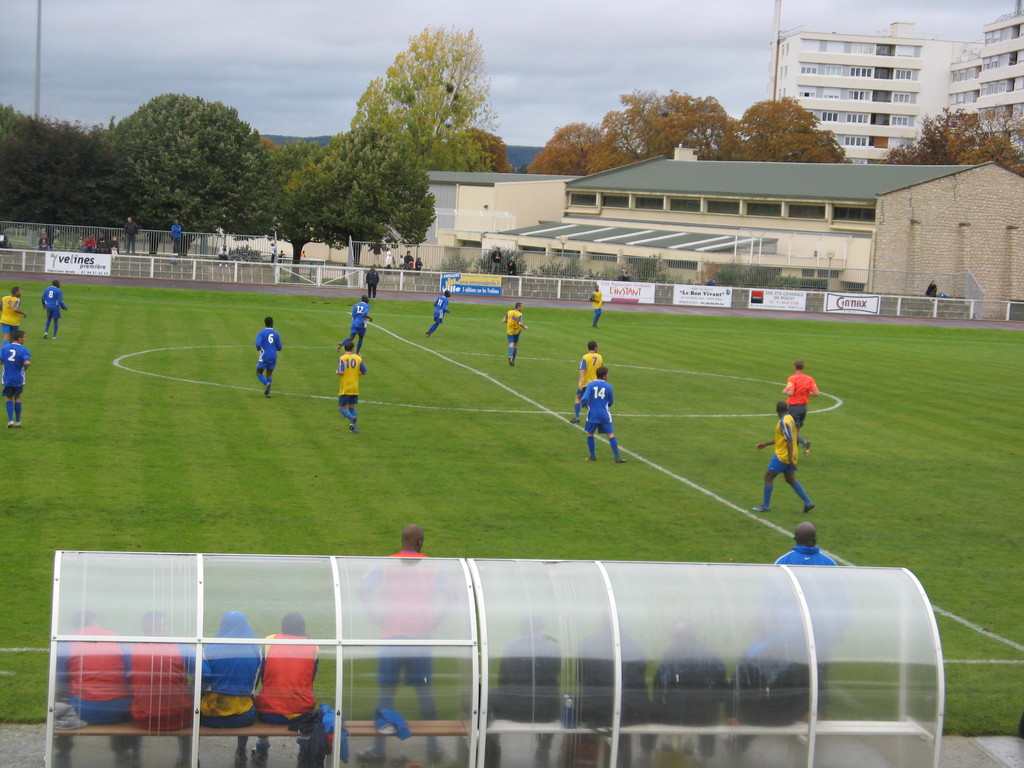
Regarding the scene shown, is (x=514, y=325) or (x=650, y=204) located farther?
(x=650, y=204)

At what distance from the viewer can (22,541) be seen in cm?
1341

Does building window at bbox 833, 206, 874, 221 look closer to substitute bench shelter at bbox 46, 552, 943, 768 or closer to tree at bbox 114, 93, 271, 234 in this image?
tree at bbox 114, 93, 271, 234

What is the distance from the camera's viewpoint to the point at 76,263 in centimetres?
5216

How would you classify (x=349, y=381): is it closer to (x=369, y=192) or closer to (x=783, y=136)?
(x=369, y=192)

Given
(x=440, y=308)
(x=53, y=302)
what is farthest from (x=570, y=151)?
(x=53, y=302)

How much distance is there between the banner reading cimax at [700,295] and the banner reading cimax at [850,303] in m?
5.42

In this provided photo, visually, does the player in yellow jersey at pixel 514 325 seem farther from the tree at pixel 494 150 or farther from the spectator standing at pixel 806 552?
the tree at pixel 494 150

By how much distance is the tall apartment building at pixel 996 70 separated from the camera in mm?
116875

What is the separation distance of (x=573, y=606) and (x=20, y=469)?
12.0 m

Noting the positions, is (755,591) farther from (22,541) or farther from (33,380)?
(33,380)

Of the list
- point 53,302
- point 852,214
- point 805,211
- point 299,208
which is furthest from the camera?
point 299,208

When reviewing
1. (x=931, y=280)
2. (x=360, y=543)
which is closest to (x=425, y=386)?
(x=360, y=543)

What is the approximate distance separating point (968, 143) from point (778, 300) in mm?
44268

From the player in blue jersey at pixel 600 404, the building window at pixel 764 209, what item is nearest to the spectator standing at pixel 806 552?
the player in blue jersey at pixel 600 404
